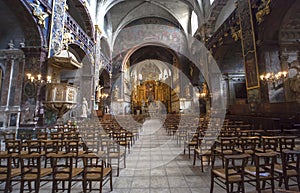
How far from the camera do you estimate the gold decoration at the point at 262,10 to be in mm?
7645

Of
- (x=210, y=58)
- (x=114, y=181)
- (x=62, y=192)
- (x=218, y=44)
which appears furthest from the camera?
(x=210, y=58)

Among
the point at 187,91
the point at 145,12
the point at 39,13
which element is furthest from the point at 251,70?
the point at 145,12

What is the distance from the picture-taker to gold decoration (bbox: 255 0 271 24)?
7645 millimetres

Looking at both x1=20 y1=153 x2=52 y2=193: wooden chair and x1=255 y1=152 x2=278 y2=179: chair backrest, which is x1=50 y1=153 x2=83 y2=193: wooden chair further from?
x1=255 y1=152 x2=278 y2=179: chair backrest

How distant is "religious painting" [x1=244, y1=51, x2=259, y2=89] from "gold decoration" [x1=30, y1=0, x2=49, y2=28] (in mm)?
10699

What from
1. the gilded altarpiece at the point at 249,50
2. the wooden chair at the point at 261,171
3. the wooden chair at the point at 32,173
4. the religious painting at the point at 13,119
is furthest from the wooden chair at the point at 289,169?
the religious painting at the point at 13,119

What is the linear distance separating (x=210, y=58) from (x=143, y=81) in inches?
864

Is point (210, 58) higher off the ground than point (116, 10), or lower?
lower

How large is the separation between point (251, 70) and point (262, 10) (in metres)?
2.93

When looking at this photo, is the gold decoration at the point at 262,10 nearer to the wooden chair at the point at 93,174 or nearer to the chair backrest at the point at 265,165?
the chair backrest at the point at 265,165

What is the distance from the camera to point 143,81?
116ft

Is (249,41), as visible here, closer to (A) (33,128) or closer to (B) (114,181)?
(B) (114,181)

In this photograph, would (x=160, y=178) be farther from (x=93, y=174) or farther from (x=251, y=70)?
(x=251, y=70)

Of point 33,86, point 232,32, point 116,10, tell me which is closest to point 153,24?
point 116,10
